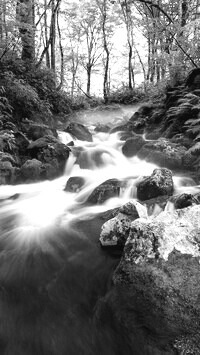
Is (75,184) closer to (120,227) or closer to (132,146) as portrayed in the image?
(132,146)

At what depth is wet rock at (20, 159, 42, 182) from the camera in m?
8.00

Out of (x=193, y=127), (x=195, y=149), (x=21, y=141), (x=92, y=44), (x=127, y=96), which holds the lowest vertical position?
(x=195, y=149)

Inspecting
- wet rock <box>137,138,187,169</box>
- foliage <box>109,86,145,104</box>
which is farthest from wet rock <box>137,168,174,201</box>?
foliage <box>109,86,145,104</box>

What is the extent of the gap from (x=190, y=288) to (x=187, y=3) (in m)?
15.5

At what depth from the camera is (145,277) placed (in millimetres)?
2771

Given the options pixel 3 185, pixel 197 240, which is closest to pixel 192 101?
pixel 3 185

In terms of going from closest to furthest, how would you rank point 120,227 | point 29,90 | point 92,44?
point 120,227 → point 29,90 → point 92,44

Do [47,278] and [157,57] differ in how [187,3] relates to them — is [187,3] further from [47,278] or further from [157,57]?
[47,278]

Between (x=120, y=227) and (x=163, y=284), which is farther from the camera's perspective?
(x=120, y=227)

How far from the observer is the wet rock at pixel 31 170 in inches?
315

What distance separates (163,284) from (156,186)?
10.7 ft

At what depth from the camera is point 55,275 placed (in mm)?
3674

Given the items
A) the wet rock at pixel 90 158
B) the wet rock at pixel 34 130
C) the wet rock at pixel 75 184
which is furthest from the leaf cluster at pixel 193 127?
the wet rock at pixel 34 130

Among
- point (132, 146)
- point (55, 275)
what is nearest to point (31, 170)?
point (132, 146)
